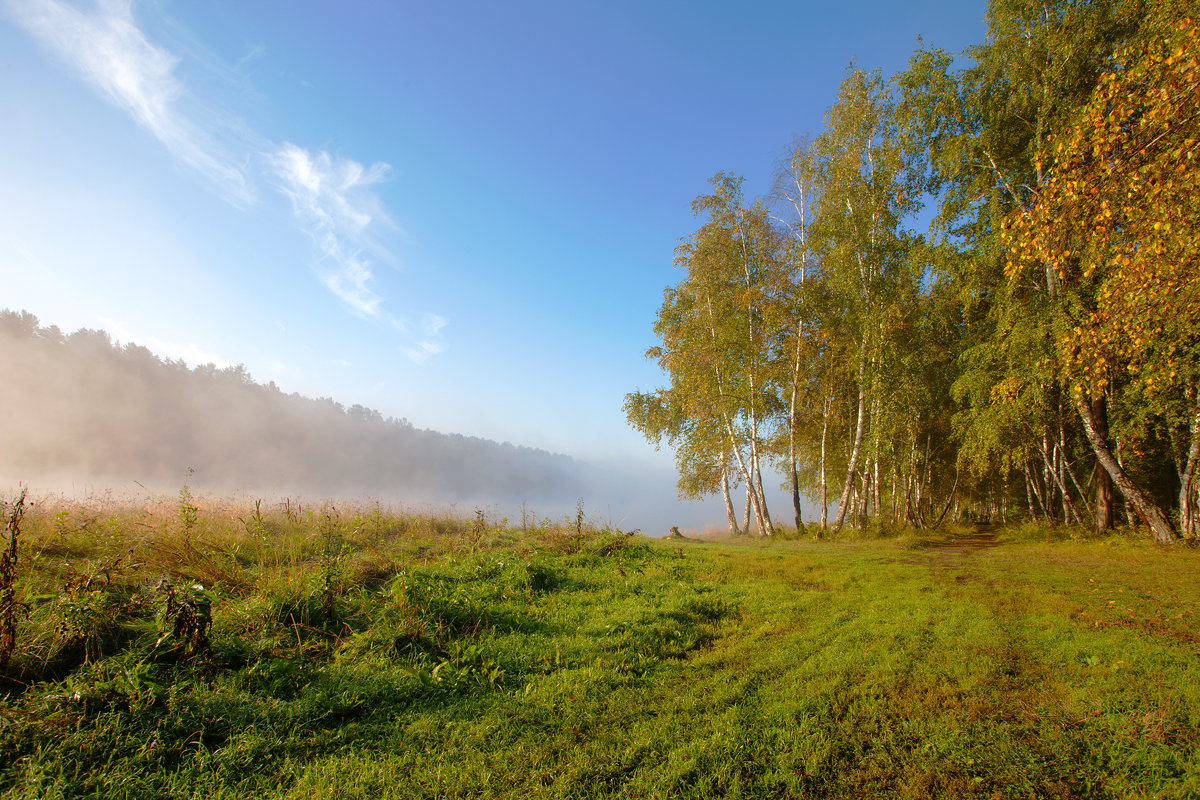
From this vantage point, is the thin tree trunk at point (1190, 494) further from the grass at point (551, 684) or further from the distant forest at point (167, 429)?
the distant forest at point (167, 429)

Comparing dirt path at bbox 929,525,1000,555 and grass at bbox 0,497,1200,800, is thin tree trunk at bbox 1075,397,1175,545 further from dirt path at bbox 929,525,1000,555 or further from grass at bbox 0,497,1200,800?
grass at bbox 0,497,1200,800

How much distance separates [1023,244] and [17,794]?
1054 cm

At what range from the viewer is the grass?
10.2 ft

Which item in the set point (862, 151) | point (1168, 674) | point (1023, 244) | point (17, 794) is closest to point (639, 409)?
point (862, 151)

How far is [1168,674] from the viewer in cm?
437

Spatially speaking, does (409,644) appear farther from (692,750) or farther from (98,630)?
(692,750)

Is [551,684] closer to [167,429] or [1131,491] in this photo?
[1131,491]

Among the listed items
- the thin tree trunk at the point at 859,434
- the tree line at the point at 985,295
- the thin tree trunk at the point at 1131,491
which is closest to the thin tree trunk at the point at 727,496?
the tree line at the point at 985,295

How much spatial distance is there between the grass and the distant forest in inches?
396

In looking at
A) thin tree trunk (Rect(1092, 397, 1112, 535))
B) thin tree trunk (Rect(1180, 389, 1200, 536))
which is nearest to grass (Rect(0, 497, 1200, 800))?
thin tree trunk (Rect(1180, 389, 1200, 536))

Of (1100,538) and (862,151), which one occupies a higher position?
(862,151)

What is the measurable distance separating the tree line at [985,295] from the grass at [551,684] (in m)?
4.43

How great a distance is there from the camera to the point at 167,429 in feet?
165

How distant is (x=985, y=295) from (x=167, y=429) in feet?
233
